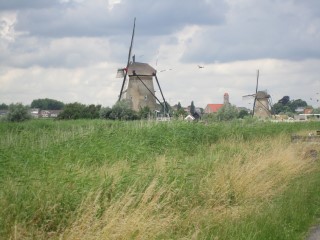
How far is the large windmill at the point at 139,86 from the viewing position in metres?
53.8

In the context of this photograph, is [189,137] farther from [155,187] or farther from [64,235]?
[64,235]

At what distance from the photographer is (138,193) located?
8.72m

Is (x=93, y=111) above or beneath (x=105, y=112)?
above

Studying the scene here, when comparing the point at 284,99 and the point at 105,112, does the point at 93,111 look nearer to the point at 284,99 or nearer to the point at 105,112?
the point at 105,112

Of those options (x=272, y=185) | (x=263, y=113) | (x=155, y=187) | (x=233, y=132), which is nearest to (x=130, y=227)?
(x=155, y=187)

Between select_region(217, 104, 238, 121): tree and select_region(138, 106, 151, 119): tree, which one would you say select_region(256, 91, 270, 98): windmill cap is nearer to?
select_region(217, 104, 238, 121): tree

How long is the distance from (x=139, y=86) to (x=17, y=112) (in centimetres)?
1799

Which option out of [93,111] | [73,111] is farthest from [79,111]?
[93,111]

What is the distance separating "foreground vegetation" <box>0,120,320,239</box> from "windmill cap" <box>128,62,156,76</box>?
40342 mm

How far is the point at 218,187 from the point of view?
1079cm

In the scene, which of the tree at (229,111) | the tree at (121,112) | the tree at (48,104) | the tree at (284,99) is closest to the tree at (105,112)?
the tree at (121,112)

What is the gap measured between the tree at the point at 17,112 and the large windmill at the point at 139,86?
14.2 m

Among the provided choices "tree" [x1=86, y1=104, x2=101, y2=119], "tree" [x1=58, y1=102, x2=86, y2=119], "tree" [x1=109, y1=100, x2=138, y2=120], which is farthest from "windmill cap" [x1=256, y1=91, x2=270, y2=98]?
"tree" [x1=58, y1=102, x2=86, y2=119]

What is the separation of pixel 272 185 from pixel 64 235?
7476 millimetres
